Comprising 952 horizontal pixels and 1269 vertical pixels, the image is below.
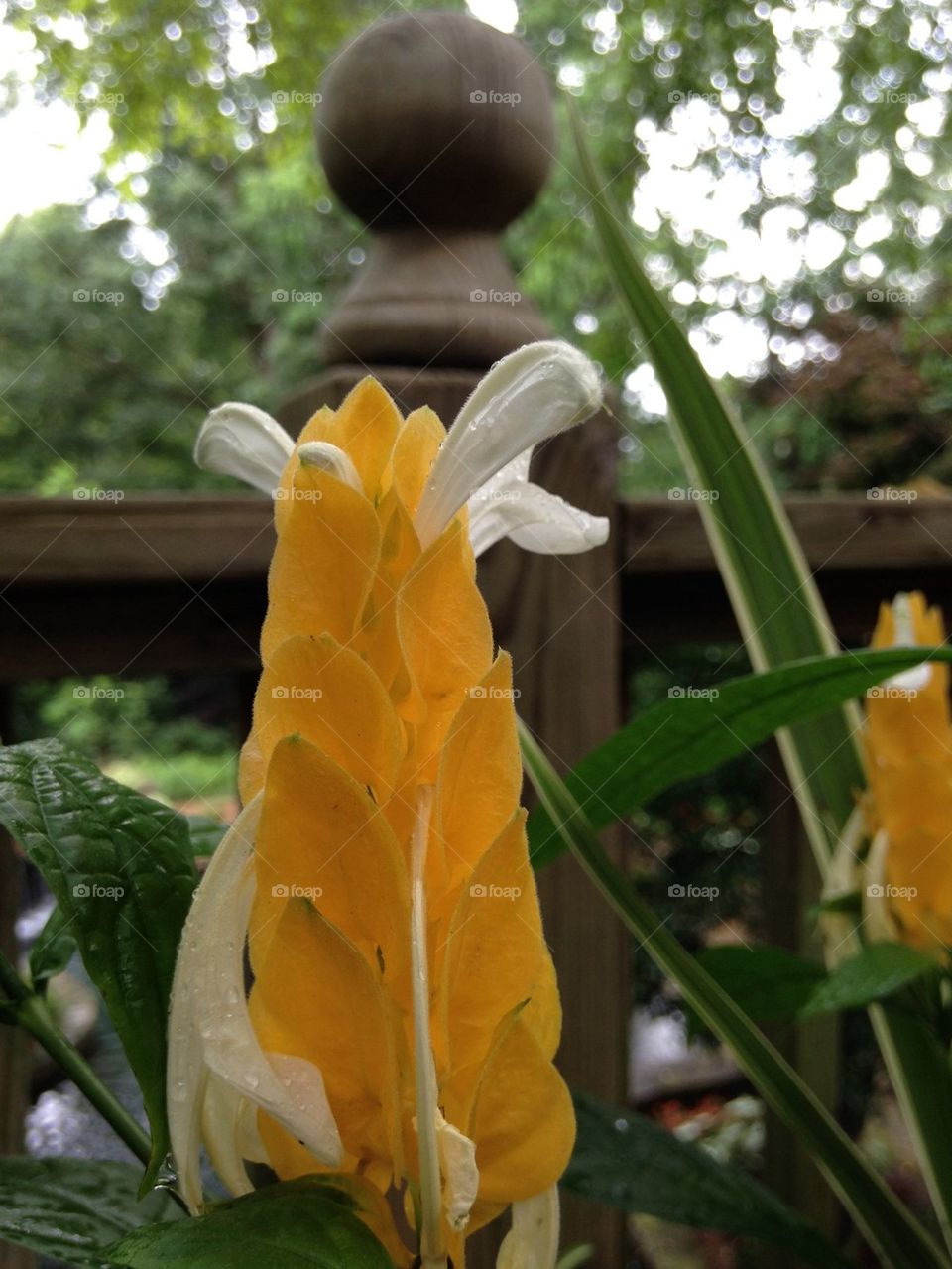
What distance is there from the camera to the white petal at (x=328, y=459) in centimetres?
27

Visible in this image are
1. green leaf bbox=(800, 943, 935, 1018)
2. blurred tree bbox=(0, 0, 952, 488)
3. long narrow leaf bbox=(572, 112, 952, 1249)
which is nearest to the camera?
green leaf bbox=(800, 943, 935, 1018)

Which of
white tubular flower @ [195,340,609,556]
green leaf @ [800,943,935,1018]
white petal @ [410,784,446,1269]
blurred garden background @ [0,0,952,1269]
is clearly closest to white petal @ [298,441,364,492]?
white tubular flower @ [195,340,609,556]

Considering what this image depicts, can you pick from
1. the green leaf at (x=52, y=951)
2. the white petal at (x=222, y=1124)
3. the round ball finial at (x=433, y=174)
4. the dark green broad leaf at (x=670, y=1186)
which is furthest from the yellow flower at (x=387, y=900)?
the round ball finial at (x=433, y=174)

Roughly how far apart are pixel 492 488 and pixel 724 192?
3706 millimetres

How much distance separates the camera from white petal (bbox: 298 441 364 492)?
0.27 m

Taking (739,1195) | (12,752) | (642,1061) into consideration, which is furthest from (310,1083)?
(642,1061)

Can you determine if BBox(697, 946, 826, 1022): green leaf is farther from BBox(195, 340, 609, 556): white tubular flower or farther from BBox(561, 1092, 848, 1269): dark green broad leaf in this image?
BBox(195, 340, 609, 556): white tubular flower

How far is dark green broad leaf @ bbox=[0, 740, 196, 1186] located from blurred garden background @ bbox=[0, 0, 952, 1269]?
2.38 feet

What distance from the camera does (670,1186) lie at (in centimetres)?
54

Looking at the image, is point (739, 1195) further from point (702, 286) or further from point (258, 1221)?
point (702, 286)

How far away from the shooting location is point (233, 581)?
2.14 ft

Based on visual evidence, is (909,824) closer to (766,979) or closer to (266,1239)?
(766,979)

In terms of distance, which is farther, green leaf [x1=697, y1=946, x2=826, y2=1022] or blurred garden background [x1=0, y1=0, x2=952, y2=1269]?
blurred garden background [x1=0, y1=0, x2=952, y2=1269]

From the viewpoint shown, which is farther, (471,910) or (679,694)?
(679,694)
